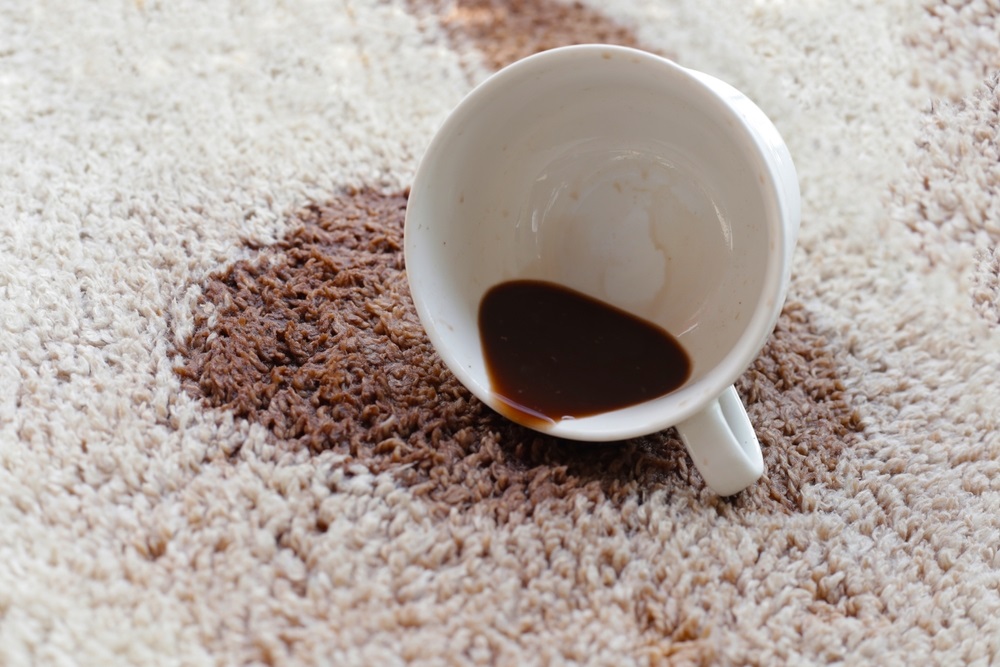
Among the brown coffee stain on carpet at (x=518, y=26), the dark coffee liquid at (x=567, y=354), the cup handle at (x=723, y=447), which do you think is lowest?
the cup handle at (x=723, y=447)

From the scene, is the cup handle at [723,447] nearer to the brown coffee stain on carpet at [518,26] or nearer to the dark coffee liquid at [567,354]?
the dark coffee liquid at [567,354]

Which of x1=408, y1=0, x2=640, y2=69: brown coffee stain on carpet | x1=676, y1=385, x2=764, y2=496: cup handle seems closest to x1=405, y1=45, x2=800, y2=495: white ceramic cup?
x1=676, y1=385, x2=764, y2=496: cup handle

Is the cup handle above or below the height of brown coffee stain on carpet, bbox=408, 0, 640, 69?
below

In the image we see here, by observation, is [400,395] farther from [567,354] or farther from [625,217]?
[625,217]

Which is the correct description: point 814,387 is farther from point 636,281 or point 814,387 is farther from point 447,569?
point 447,569

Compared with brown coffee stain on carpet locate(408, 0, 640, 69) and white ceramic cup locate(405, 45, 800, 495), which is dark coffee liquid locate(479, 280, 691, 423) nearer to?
white ceramic cup locate(405, 45, 800, 495)

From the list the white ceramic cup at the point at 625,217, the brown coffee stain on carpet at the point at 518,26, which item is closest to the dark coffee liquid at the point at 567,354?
the white ceramic cup at the point at 625,217

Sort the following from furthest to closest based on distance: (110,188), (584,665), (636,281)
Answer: (110,188) < (636,281) < (584,665)

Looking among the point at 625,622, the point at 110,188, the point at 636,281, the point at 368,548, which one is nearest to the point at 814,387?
the point at 636,281
